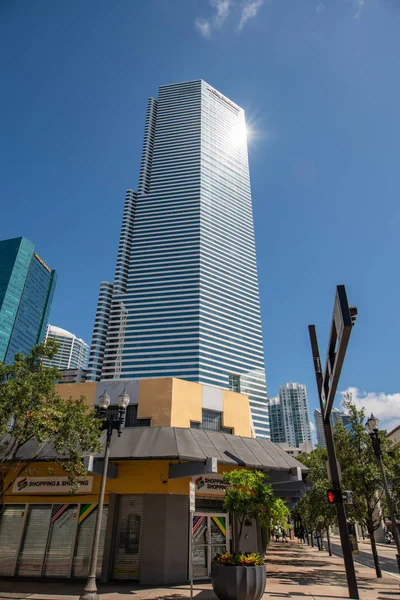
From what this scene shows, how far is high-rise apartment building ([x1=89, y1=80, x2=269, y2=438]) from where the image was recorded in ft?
481

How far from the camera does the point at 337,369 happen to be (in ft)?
27.5

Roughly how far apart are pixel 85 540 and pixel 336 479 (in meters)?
10.7

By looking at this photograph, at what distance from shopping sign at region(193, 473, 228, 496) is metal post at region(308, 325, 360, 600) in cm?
493

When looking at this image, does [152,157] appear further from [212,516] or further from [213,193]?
[212,516]

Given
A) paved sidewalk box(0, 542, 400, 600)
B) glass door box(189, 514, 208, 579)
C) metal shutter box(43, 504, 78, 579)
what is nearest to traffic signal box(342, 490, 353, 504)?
paved sidewalk box(0, 542, 400, 600)

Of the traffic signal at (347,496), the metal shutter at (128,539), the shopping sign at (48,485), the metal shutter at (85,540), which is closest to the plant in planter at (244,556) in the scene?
the traffic signal at (347,496)

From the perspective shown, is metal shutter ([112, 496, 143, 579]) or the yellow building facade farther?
metal shutter ([112, 496, 143, 579])

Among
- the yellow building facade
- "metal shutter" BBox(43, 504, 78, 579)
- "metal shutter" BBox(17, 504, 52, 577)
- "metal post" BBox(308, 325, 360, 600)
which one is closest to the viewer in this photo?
"metal post" BBox(308, 325, 360, 600)

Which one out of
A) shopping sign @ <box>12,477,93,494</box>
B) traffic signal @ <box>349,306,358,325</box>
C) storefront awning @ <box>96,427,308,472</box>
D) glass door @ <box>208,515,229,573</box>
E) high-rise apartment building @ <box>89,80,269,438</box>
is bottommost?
glass door @ <box>208,515,229,573</box>

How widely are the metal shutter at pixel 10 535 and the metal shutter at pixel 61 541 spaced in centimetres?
142

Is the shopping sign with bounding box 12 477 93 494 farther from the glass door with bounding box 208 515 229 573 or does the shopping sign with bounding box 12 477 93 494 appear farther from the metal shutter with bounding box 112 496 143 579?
the glass door with bounding box 208 515 229 573

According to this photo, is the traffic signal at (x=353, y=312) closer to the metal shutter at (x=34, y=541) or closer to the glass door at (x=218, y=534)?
the glass door at (x=218, y=534)

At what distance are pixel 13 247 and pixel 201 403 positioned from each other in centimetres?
21109

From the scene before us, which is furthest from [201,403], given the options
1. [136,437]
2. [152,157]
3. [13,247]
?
[13,247]
